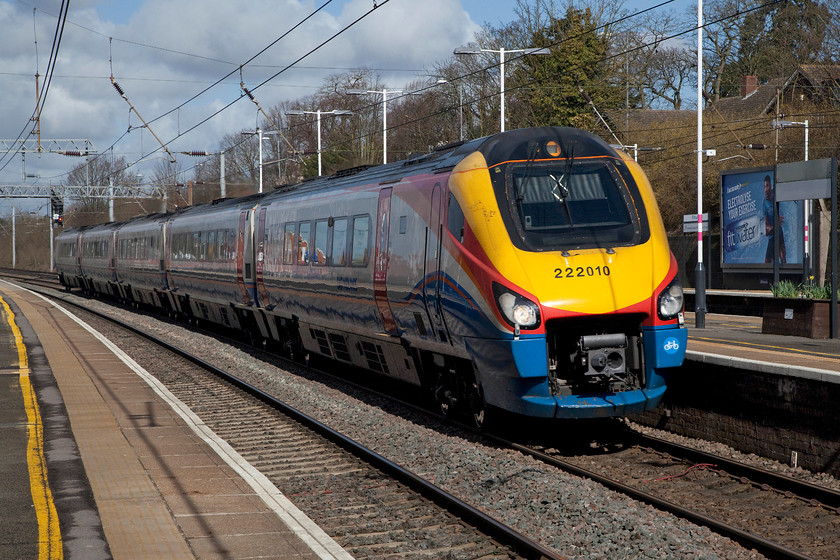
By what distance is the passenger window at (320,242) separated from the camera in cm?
1513

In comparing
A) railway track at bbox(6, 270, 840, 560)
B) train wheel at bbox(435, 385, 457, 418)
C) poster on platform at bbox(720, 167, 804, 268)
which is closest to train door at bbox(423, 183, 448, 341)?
train wheel at bbox(435, 385, 457, 418)

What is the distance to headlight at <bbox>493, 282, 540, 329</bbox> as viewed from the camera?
9156 millimetres

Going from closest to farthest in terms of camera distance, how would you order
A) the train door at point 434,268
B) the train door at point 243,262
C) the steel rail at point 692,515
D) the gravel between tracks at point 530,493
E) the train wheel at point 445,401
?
the steel rail at point 692,515 → the gravel between tracks at point 530,493 → the train door at point 434,268 → the train wheel at point 445,401 → the train door at point 243,262

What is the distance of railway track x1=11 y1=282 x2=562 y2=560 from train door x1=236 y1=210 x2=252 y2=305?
18.5 ft

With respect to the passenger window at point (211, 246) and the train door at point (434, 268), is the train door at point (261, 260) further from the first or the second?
the train door at point (434, 268)

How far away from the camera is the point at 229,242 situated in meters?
21.8

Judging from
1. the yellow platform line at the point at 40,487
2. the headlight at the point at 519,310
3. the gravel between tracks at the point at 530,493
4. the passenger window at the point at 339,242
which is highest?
the passenger window at the point at 339,242

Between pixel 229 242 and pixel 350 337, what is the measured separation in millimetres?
8191

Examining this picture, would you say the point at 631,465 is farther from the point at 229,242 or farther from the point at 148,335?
the point at 148,335

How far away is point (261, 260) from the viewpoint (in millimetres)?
19141

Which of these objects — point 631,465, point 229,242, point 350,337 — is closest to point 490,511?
point 631,465

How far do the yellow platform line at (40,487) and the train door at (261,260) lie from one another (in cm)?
546

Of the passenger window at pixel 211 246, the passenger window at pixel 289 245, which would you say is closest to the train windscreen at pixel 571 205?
the passenger window at pixel 289 245

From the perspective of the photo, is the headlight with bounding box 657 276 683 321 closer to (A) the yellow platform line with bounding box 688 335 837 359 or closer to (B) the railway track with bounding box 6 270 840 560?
(B) the railway track with bounding box 6 270 840 560
